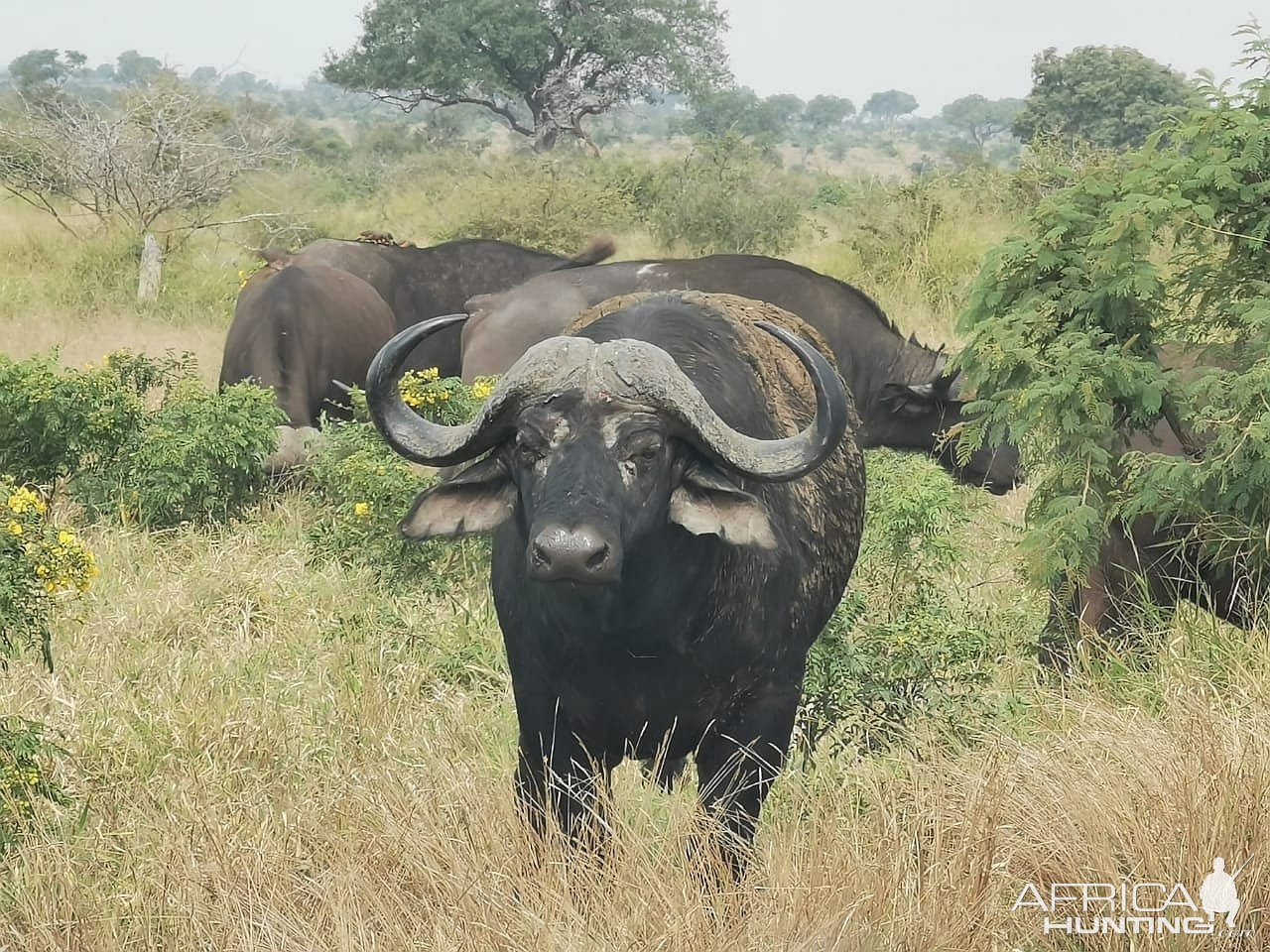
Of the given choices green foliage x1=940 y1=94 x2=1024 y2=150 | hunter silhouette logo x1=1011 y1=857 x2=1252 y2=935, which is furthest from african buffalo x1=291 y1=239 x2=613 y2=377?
green foliage x1=940 y1=94 x2=1024 y2=150

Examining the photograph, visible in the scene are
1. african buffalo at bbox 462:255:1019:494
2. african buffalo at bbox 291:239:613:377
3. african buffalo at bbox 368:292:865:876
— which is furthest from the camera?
african buffalo at bbox 291:239:613:377

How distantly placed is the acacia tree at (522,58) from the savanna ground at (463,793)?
96.5ft

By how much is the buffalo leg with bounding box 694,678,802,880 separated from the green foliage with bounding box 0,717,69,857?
1545 mm

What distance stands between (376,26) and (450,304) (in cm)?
2691

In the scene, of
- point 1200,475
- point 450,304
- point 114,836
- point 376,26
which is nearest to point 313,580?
point 114,836

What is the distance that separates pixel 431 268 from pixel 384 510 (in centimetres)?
617

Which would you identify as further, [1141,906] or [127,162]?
[127,162]

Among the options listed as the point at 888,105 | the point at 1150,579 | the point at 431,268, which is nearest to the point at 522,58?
the point at 431,268

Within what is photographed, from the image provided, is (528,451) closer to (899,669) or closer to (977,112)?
(899,669)

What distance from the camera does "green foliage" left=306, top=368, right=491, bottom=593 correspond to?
6484mm

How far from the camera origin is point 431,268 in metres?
12.5

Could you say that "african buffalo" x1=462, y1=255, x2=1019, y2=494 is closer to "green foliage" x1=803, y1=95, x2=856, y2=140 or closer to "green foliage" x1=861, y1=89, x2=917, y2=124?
"green foliage" x1=803, y1=95, x2=856, y2=140

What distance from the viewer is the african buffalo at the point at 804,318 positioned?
953 cm

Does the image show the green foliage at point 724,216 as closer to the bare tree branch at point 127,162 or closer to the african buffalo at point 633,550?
the bare tree branch at point 127,162
